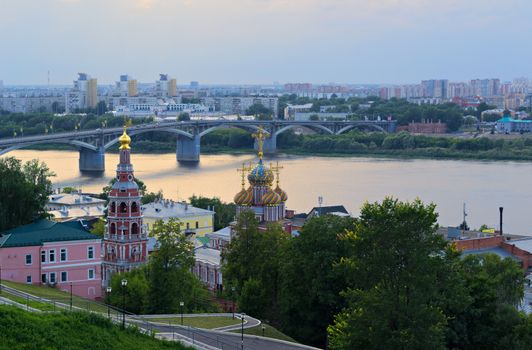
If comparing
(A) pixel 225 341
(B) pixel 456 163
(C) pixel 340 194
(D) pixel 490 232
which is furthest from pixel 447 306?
(B) pixel 456 163

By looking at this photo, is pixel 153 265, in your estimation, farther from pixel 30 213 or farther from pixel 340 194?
pixel 340 194

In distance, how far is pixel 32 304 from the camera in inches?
275

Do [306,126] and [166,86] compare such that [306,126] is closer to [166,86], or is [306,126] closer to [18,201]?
[18,201]

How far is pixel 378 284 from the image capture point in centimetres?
702

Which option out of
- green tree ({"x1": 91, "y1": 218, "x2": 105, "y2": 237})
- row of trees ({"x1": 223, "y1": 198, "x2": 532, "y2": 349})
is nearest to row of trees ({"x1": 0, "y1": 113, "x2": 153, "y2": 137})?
green tree ({"x1": 91, "y1": 218, "x2": 105, "y2": 237})

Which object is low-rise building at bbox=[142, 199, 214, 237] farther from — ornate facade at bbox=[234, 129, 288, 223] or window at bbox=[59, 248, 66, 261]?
window at bbox=[59, 248, 66, 261]

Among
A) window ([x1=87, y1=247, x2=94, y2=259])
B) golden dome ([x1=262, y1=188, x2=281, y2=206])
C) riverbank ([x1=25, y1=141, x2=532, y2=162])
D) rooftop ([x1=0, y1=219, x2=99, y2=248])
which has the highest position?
golden dome ([x1=262, y1=188, x2=281, y2=206])

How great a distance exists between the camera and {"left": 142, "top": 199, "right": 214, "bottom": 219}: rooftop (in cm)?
1504

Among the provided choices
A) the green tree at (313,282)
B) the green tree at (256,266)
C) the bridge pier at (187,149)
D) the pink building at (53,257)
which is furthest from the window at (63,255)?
the bridge pier at (187,149)

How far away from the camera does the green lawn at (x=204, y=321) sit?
7.76m

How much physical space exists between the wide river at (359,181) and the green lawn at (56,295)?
30.9ft

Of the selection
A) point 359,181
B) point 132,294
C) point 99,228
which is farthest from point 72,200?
point 359,181

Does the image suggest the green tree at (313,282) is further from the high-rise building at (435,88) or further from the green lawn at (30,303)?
the high-rise building at (435,88)

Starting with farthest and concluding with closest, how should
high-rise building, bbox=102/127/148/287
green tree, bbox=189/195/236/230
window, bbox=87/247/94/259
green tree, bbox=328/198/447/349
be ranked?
green tree, bbox=189/195/236/230 < high-rise building, bbox=102/127/148/287 < window, bbox=87/247/94/259 < green tree, bbox=328/198/447/349
